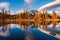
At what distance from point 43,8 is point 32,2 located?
0.36 meters

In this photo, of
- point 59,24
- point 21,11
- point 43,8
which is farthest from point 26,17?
point 59,24

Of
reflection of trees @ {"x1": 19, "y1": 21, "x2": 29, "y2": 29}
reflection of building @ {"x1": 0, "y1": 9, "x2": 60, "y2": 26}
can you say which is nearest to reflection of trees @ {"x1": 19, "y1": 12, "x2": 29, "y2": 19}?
reflection of building @ {"x1": 0, "y1": 9, "x2": 60, "y2": 26}

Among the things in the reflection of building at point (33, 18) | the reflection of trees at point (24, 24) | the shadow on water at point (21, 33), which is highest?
the reflection of building at point (33, 18)

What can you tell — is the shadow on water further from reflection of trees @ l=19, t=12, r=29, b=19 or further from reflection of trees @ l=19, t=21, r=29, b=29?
reflection of trees @ l=19, t=12, r=29, b=19

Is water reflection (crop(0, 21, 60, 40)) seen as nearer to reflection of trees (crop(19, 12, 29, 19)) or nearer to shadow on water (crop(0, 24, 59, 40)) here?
shadow on water (crop(0, 24, 59, 40))

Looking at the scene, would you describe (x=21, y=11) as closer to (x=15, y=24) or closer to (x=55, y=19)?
(x=15, y=24)

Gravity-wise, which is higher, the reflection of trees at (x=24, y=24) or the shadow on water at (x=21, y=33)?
the reflection of trees at (x=24, y=24)

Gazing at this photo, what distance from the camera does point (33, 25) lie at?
4.92m

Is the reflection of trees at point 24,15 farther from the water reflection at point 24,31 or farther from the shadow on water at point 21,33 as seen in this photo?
the shadow on water at point 21,33

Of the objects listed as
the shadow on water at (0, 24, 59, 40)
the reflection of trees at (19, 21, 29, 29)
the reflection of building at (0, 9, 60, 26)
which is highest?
the reflection of building at (0, 9, 60, 26)

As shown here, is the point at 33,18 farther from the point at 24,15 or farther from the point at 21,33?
the point at 21,33

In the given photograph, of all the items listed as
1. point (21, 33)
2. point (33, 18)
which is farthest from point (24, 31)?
point (33, 18)

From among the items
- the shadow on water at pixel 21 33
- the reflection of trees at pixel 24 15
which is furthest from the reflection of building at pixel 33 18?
the shadow on water at pixel 21 33

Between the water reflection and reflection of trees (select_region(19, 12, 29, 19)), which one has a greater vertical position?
reflection of trees (select_region(19, 12, 29, 19))
